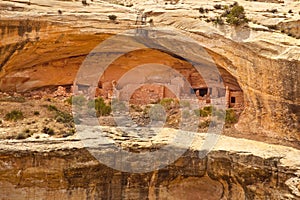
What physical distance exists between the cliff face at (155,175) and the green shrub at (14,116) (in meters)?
3.53

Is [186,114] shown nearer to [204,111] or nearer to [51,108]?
[204,111]

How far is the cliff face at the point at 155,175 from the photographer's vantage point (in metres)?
12.7

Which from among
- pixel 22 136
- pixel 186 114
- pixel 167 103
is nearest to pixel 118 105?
pixel 167 103

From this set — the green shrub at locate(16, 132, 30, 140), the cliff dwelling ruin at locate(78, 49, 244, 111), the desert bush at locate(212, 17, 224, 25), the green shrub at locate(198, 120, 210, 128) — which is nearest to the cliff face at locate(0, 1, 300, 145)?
the desert bush at locate(212, 17, 224, 25)

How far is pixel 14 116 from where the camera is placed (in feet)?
53.9

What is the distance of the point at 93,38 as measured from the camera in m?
17.4

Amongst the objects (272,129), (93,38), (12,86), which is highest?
(93,38)

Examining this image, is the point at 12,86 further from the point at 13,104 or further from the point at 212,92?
the point at 212,92

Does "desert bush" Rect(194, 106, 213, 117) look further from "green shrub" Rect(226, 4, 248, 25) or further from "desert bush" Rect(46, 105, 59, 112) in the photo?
"desert bush" Rect(46, 105, 59, 112)

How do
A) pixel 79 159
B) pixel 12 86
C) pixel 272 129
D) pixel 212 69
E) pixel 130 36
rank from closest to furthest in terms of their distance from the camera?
pixel 79 159, pixel 272 129, pixel 130 36, pixel 212 69, pixel 12 86

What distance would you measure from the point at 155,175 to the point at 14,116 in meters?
5.67

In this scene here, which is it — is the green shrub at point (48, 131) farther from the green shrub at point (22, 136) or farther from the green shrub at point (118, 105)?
the green shrub at point (118, 105)

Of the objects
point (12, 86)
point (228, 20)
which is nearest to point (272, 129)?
point (228, 20)

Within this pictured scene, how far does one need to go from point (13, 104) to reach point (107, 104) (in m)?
3.56
